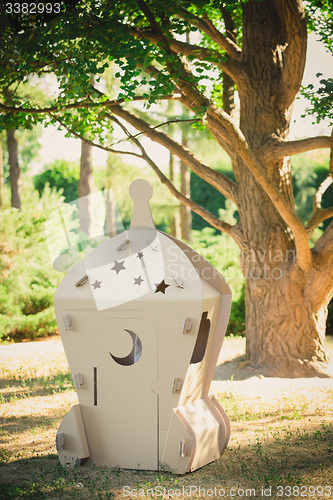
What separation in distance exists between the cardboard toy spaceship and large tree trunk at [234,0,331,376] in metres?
3.21

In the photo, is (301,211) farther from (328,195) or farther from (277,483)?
(277,483)

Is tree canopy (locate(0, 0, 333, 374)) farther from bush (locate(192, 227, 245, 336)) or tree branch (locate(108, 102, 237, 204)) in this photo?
bush (locate(192, 227, 245, 336))

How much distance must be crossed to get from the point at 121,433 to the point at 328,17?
7.44m

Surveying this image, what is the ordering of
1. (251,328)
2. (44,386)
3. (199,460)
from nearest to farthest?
(199,460) → (44,386) → (251,328)

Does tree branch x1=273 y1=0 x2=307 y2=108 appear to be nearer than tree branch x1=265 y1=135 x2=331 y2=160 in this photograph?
No

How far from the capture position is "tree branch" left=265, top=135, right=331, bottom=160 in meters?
6.12

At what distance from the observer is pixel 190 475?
11.7ft

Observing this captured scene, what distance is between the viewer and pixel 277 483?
3.40 m

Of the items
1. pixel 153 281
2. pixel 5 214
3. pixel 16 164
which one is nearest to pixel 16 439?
pixel 153 281

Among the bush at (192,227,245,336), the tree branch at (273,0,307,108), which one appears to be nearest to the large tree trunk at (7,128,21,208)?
the bush at (192,227,245,336)

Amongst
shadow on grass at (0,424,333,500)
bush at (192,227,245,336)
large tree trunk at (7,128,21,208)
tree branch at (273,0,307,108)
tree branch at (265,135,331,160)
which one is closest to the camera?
shadow on grass at (0,424,333,500)

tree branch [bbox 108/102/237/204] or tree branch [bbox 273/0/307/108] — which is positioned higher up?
tree branch [bbox 273/0/307/108]

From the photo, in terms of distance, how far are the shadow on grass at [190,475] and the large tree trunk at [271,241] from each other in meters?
2.72

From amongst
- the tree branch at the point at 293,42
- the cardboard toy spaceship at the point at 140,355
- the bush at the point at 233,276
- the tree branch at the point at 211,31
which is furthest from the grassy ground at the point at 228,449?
the tree branch at the point at 211,31
